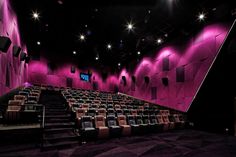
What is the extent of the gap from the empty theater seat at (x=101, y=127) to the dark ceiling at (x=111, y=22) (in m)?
3.81

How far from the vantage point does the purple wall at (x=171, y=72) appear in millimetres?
5934

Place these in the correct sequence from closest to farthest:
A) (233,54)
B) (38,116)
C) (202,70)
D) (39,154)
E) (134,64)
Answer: (39,154) < (38,116) < (233,54) < (202,70) < (134,64)

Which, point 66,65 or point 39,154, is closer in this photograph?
point 39,154

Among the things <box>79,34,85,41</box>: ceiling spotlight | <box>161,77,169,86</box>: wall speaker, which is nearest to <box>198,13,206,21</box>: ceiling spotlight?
<box>161,77,169,86</box>: wall speaker

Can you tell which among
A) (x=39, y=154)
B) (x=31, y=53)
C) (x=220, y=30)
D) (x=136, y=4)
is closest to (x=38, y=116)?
(x=39, y=154)

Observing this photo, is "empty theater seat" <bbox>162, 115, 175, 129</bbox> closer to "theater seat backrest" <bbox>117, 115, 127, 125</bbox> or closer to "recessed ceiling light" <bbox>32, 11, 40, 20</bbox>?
"theater seat backrest" <bbox>117, 115, 127, 125</bbox>

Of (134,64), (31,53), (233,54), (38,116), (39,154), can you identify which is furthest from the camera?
(134,64)

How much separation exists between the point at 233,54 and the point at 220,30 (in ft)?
3.78

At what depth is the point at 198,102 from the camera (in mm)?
5883

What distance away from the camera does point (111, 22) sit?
6492 millimetres

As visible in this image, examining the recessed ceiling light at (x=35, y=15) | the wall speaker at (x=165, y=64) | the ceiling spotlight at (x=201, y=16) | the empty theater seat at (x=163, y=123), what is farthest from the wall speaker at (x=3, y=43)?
the wall speaker at (x=165, y=64)

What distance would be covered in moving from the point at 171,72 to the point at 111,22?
3598 millimetres

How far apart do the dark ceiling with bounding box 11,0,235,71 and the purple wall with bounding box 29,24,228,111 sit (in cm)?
58

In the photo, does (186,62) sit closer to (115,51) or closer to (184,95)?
(184,95)
